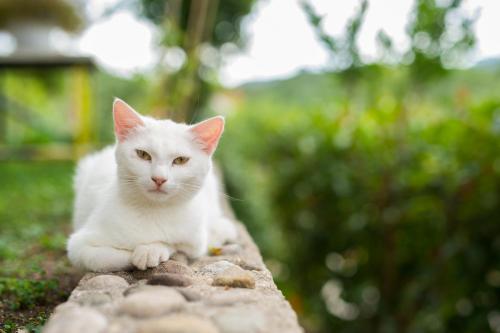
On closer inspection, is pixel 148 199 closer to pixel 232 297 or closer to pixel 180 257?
pixel 180 257

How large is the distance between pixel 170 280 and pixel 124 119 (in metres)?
0.59

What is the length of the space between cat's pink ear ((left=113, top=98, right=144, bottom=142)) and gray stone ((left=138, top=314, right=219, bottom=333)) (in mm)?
792

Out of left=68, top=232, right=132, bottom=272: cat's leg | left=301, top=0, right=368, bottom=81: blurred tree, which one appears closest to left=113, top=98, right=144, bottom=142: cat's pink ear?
left=68, top=232, right=132, bottom=272: cat's leg

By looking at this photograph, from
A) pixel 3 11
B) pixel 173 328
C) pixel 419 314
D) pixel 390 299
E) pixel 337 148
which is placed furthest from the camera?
pixel 3 11

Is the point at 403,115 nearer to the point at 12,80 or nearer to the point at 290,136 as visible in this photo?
the point at 290,136

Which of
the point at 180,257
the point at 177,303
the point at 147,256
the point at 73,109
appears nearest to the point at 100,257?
the point at 147,256

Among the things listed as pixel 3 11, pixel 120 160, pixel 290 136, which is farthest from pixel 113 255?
pixel 3 11

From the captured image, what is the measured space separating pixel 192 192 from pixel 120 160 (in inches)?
10.6

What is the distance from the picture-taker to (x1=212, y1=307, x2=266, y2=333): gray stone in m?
1.13

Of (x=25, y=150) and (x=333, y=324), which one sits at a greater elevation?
(x=25, y=150)

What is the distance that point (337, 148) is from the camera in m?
4.39

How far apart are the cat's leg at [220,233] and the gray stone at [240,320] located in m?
0.95

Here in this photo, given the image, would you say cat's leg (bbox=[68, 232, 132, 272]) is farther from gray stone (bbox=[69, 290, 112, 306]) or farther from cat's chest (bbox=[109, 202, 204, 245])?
gray stone (bbox=[69, 290, 112, 306])

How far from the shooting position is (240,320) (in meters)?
1.17
